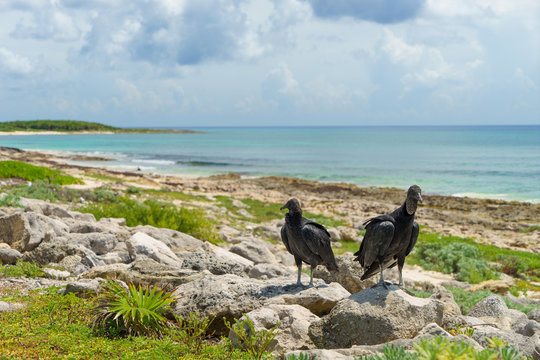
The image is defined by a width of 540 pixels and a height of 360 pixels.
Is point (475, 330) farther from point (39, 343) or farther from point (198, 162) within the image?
point (198, 162)

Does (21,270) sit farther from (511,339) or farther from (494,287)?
(494,287)

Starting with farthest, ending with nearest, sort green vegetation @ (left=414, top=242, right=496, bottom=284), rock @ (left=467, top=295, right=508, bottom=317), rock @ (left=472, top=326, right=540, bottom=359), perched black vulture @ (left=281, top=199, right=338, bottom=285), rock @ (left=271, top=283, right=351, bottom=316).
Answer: green vegetation @ (left=414, top=242, right=496, bottom=284) < rock @ (left=467, top=295, right=508, bottom=317) < rock @ (left=271, top=283, right=351, bottom=316) < perched black vulture @ (left=281, top=199, right=338, bottom=285) < rock @ (left=472, top=326, right=540, bottom=359)

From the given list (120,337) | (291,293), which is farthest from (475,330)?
(120,337)

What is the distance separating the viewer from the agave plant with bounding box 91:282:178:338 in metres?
5.98

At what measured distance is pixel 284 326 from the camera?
18.5 ft

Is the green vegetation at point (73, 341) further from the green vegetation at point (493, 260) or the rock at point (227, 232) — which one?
the green vegetation at point (493, 260)

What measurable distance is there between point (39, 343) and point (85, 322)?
2.58ft

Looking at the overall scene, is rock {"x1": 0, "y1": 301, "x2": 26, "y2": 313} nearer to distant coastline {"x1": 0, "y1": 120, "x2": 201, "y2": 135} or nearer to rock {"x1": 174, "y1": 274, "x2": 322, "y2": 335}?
rock {"x1": 174, "y1": 274, "x2": 322, "y2": 335}

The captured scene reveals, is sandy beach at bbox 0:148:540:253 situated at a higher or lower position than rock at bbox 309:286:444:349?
lower

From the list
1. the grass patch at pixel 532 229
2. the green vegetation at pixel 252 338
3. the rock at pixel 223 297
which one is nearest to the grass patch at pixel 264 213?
the grass patch at pixel 532 229

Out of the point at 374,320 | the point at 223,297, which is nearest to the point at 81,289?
the point at 223,297

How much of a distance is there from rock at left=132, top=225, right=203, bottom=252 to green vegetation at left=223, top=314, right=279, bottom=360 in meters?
5.86

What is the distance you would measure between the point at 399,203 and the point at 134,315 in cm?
2711

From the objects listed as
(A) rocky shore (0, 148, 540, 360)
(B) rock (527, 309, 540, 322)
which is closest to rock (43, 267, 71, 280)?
(A) rocky shore (0, 148, 540, 360)
